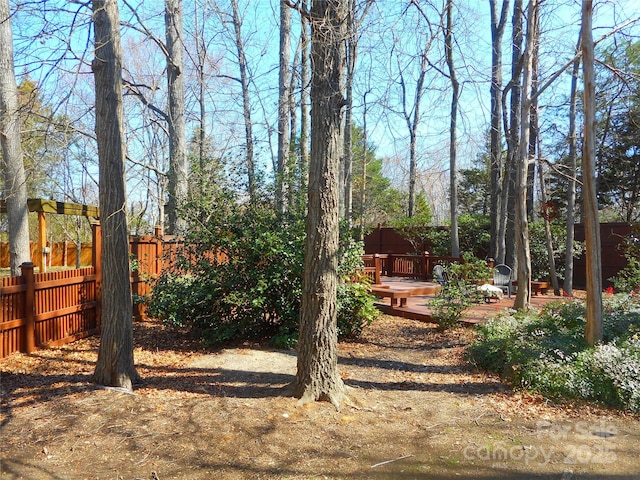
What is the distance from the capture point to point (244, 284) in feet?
24.3

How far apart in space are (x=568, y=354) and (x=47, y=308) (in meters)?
7.00

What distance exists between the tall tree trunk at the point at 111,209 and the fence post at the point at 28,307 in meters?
2.06

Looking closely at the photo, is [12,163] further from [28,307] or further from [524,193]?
[524,193]

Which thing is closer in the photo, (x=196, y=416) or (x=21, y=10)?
(x=196, y=416)

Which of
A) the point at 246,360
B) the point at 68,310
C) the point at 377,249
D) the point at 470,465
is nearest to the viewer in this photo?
the point at 470,465

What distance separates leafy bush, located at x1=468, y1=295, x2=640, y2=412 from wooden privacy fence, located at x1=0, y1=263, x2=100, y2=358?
6021 millimetres

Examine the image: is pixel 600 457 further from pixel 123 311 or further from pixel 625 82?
pixel 625 82

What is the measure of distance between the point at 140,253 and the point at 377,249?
15420mm

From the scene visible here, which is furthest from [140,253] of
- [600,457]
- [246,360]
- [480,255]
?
[480,255]

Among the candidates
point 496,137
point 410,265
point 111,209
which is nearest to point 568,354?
point 111,209

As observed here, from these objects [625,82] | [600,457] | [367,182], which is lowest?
[600,457]

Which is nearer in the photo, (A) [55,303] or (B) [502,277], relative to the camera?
(A) [55,303]

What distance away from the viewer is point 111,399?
452 cm

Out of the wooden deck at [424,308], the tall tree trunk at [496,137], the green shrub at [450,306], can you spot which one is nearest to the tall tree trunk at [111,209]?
the green shrub at [450,306]
